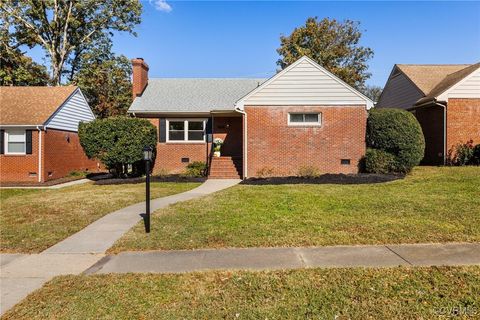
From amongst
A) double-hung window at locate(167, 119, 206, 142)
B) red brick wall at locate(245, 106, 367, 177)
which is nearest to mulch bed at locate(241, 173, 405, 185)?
red brick wall at locate(245, 106, 367, 177)

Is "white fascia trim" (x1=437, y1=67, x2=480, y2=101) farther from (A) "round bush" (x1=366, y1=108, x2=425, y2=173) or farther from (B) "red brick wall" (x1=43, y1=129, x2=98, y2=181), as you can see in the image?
(B) "red brick wall" (x1=43, y1=129, x2=98, y2=181)

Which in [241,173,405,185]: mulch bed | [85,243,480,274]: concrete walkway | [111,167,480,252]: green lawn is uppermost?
[241,173,405,185]: mulch bed

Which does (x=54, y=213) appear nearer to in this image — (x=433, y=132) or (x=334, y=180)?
(x=334, y=180)

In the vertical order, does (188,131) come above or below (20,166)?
above

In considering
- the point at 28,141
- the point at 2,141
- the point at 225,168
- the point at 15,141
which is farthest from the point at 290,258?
the point at 2,141

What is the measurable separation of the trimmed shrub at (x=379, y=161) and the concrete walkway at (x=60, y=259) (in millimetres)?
9624

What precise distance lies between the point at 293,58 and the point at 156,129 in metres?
18.2

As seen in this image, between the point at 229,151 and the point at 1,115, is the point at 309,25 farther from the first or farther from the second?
the point at 1,115

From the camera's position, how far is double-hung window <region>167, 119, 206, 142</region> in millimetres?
18344

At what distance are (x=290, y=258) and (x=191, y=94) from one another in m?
16.3

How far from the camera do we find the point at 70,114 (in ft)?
66.4

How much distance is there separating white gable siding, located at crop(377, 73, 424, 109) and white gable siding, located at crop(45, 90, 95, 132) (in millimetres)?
20090

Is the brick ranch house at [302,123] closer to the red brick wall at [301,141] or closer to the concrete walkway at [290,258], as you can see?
the red brick wall at [301,141]

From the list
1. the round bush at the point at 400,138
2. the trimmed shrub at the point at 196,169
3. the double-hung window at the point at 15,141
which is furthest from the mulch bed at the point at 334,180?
the double-hung window at the point at 15,141
